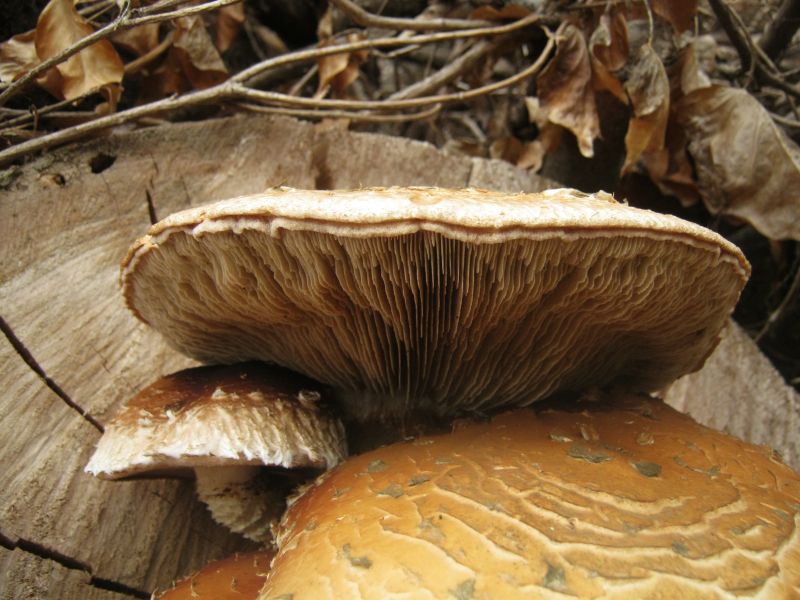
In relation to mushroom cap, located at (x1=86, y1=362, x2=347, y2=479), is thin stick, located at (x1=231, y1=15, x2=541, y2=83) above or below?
above

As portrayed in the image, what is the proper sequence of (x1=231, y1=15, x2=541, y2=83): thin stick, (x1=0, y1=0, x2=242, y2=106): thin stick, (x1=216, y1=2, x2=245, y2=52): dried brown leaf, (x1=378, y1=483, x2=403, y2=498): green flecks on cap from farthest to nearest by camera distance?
(x1=216, y1=2, x2=245, y2=52): dried brown leaf, (x1=231, y1=15, x2=541, y2=83): thin stick, (x1=0, y1=0, x2=242, y2=106): thin stick, (x1=378, y1=483, x2=403, y2=498): green flecks on cap

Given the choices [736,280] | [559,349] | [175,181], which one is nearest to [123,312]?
[175,181]

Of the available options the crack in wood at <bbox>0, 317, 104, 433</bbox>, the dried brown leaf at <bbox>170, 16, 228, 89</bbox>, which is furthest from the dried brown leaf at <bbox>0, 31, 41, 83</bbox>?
the crack in wood at <bbox>0, 317, 104, 433</bbox>

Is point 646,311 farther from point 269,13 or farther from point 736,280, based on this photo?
point 269,13

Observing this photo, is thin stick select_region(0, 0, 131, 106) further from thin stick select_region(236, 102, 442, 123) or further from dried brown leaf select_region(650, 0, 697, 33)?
dried brown leaf select_region(650, 0, 697, 33)

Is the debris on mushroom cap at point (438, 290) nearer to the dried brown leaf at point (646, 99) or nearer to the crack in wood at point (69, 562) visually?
the crack in wood at point (69, 562)

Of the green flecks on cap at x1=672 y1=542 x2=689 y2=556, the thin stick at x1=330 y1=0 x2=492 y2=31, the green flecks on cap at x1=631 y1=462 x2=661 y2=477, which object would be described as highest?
the thin stick at x1=330 y1=0 x2=492 y2=31

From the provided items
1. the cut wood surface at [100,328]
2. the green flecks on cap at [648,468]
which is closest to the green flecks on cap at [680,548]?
the green flecks on cap at [648,468]

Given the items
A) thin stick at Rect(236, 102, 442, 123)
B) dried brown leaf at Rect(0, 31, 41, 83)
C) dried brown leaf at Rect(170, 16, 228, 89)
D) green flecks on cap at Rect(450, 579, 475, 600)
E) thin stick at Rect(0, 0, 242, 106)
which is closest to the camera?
green flecks on cap at Rect(450, 579, 475, 600)
